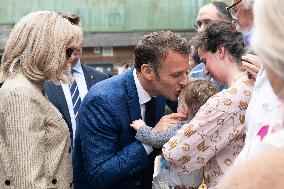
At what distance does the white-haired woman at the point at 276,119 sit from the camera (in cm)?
143

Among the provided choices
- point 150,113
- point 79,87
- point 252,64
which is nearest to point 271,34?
point 252,64

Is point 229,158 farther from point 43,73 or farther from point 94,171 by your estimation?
point 43,73

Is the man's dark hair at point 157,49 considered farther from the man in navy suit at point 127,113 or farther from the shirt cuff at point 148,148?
the shirt cuff at point 148,148

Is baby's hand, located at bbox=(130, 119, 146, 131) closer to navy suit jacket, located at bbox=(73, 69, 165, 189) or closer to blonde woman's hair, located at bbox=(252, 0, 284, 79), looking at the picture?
navy suit jacket, located at bbox=(73, 69, 165, 189)

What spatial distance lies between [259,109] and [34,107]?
1.22m

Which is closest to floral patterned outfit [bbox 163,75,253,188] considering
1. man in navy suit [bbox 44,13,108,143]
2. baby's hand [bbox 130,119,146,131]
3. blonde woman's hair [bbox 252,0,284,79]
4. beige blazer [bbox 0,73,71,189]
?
baby's hand [bbox 130,119,146,131]

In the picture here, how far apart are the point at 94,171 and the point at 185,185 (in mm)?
528

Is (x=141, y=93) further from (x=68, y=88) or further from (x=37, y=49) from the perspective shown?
(x=68, y=88)

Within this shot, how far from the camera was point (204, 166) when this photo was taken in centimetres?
340

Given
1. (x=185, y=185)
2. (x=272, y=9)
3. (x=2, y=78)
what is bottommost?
(x=185, y=185)

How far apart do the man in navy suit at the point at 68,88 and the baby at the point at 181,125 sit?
1.25 m

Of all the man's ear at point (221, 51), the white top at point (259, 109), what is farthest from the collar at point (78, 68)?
the white top at point (259, 109)

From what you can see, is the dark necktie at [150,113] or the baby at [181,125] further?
the dark necktie at [150,113]

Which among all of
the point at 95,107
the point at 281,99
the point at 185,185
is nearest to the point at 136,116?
the point at 95,107
